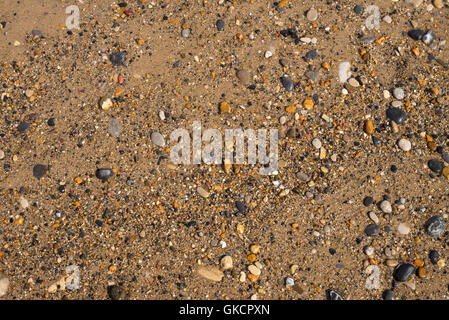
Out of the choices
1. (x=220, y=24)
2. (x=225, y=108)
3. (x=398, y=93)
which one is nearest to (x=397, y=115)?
(x=398, y=93)

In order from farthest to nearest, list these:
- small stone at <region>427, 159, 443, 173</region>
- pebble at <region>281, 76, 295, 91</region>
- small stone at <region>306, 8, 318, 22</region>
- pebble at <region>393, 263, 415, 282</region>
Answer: small stone at <region>306, 8, 318, 22</region> → pebble at <region>281, 76, 295, 91</region> → small stone at <region>427, 159, 443, 173</region> → pebble at <region>393, 263, 415, 282</region>

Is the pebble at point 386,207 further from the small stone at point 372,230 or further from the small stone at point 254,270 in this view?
the small stone at point 254,270

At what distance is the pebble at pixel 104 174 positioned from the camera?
9.09 ft

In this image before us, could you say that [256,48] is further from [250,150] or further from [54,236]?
[54,236]

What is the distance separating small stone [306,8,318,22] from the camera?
9.73 feet

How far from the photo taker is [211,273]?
267cm

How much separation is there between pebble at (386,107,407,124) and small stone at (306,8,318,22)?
0.93 meters

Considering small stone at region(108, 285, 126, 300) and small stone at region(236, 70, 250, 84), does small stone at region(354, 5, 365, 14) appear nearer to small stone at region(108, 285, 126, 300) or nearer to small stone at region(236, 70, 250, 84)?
small stone at region(236, 70, 250, 84)

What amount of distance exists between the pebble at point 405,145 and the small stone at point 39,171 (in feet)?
8.75

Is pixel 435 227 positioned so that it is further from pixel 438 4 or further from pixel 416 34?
pixel 438 4

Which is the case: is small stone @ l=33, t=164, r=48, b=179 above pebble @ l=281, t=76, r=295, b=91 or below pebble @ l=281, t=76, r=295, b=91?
below

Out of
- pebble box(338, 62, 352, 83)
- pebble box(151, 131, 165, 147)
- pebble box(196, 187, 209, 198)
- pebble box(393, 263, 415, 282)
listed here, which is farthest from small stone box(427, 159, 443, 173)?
pebble box(151, 131, 165, 147)

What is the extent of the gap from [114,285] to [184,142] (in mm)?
1147
